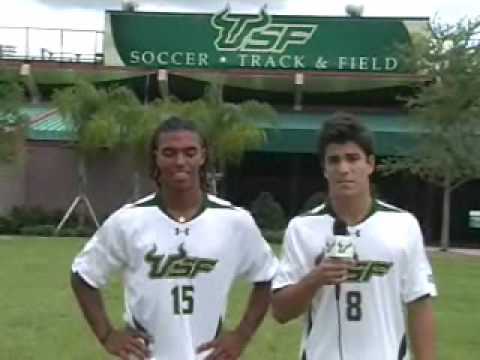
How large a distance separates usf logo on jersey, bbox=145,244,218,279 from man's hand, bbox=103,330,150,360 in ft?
0.92

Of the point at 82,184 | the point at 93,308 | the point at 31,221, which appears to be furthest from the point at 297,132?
the point at 93,308

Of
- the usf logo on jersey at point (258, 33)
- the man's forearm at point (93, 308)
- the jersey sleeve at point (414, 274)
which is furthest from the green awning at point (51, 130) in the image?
the jersey sleeve at point (414, 274)

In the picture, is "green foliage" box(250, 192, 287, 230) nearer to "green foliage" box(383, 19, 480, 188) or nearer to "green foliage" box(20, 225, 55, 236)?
"green foliage" box(383, 19, 480, 188)

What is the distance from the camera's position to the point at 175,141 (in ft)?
16.0

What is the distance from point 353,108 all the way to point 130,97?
391 inches

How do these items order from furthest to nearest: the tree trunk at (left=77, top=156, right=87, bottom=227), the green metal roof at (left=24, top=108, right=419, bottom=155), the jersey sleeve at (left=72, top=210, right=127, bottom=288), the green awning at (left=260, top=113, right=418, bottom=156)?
1. the tree trunk at (left=77, top=156, right=87, bottom=227)
2. the green metal roof at (left=24, top=108, right=419, bottom=155)
3. the green awning at (left=260, top=113, right=418, bottom=156)
4. the jersey sleeve at (left=72, top=210, right=127, bottom=288)

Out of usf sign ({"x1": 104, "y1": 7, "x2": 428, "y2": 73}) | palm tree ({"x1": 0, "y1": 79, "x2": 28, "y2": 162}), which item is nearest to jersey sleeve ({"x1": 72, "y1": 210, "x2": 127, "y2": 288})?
palm tree ({"x1": 0, "y1": 79, "x2": 28, "y2": 162})

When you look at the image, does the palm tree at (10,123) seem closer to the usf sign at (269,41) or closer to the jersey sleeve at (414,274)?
the usf sign at (269,41)

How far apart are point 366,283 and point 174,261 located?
882mm

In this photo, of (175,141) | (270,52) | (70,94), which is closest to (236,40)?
(270,52)

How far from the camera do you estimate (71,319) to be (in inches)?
535

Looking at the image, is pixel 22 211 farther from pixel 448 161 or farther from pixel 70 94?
pixel 448 161

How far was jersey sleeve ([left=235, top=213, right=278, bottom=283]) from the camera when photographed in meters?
5.04

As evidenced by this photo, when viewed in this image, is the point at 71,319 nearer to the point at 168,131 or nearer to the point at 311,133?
the point at 168,131
